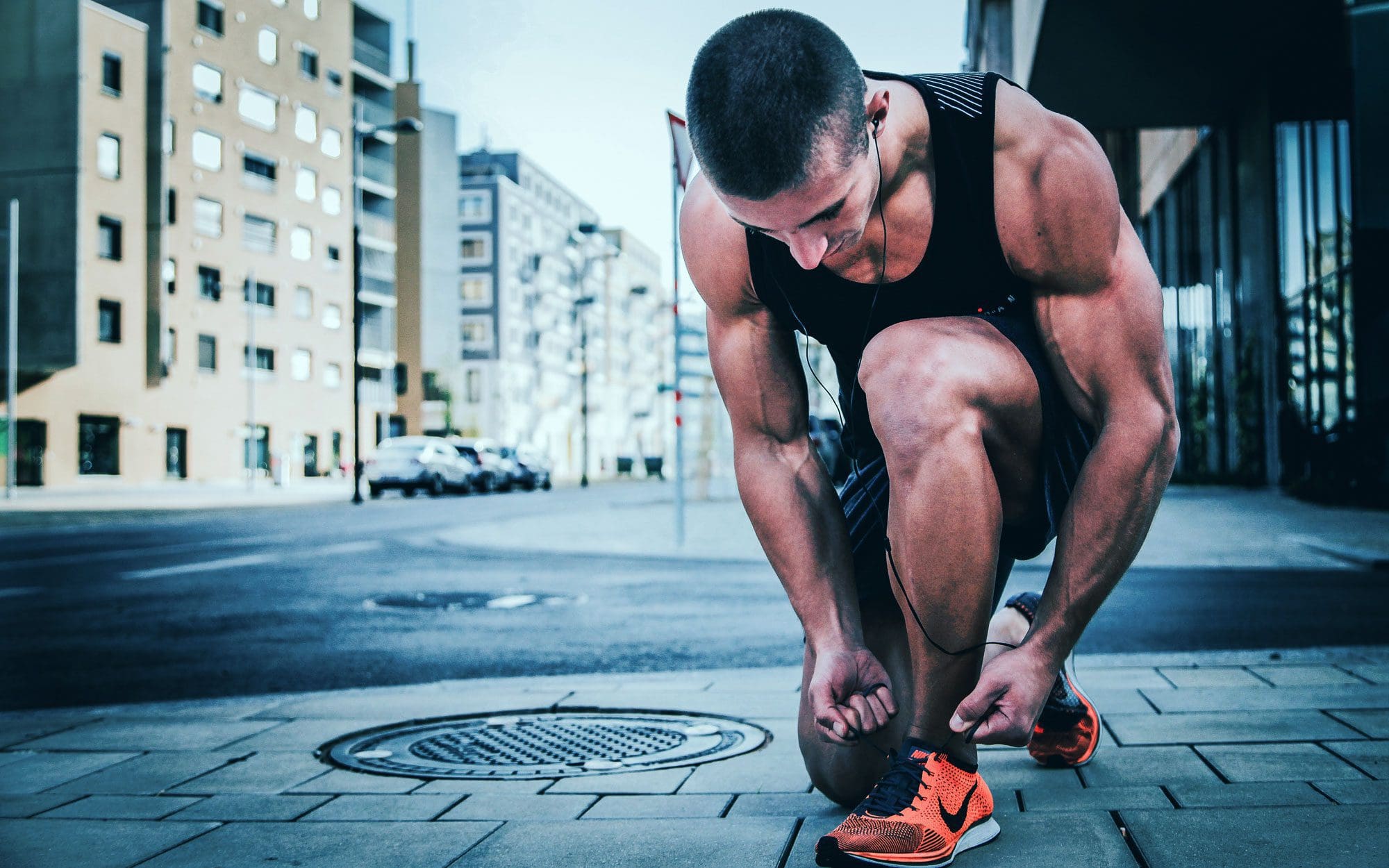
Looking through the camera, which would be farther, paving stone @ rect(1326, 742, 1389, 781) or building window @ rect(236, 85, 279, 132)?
building window @ rect(236, 85, 279, 132)

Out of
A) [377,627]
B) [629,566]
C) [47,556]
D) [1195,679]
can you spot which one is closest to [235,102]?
[47,556]

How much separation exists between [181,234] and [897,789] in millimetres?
44848

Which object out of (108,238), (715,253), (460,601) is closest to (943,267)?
(715,253)

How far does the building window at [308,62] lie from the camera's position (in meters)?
49.5

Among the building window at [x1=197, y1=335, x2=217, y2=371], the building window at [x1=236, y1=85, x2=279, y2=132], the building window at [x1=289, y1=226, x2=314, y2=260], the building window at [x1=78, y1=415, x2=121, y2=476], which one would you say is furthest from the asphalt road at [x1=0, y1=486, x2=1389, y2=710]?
Answer: the building window at [x1=289, y1=226, x2=314, y2=260]

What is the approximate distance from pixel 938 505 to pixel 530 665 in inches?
134

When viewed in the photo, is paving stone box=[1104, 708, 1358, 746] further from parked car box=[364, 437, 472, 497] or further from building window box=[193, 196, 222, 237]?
building window box=[193, 196, 222, 237]

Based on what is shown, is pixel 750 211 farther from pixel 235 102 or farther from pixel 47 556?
pixel 235 102

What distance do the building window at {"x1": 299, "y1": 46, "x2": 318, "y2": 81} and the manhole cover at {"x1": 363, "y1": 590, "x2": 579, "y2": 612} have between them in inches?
1806

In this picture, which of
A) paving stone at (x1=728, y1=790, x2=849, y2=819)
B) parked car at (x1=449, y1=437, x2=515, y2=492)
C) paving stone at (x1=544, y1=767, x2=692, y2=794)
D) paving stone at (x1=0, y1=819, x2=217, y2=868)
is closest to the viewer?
paving stone at (x1=0, y1=819, x2=217, y2=868)

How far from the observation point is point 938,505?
2096mm

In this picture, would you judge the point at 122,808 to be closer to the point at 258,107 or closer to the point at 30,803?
the point at 30,803

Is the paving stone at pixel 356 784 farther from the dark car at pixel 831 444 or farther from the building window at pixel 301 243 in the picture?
the building window at pixel 301 243

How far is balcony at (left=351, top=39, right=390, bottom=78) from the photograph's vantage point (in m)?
55.3
